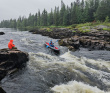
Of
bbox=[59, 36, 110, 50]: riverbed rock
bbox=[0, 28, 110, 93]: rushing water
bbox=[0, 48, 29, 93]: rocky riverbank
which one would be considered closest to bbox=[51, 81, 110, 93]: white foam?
bbox=[0, 28, 110, 93]: rushing water

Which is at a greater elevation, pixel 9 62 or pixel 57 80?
pixel 9 62

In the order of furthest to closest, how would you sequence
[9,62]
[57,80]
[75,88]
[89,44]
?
[89,44], [9,62], [57,80], [75,88]

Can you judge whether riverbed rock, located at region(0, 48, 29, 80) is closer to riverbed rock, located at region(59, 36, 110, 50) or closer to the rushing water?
the rushing water

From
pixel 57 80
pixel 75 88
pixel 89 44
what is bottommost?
pixel 75 88

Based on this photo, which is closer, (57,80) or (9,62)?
(57,80)

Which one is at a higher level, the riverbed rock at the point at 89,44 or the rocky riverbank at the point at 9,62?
the riverbed rock at the point at 89,44

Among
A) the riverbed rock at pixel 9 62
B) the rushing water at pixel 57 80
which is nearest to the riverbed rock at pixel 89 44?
the rushing water at pixel 57 80

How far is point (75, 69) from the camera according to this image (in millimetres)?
9531

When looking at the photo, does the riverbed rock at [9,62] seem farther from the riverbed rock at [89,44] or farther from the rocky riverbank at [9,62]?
the riverbed rock at [89,44]

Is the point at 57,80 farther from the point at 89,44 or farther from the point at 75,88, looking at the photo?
the point at 89,44

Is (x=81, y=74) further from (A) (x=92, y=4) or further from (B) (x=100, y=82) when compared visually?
(A) (x=92, y=4)

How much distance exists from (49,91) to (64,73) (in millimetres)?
2794

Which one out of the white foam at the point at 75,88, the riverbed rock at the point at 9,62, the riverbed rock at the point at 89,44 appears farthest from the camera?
the riverbed rock at the point at 89,44

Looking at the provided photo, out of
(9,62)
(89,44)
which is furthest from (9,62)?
(89,44)
